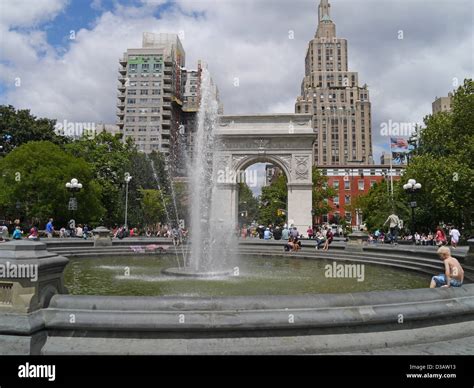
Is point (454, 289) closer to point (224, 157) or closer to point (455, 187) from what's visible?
point (455, 187)

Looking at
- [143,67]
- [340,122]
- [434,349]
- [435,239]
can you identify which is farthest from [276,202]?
[340,122]

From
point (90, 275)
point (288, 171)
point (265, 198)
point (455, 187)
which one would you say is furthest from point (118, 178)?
point (90, 275)

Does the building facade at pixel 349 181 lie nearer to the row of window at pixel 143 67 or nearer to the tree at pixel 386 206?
the tree at pixel 386 206

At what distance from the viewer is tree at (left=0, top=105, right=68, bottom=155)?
41.8 meters

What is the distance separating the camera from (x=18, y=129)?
4216cm

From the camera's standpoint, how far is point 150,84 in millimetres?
77625

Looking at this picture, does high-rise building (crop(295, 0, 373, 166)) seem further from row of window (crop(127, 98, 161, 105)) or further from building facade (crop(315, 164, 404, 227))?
row of window (crop(127, 98, 161, 105))

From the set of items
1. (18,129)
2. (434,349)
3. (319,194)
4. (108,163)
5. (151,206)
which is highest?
(18,129)

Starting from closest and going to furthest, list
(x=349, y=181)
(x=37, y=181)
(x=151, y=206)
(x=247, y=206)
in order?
(x=37, y=181), (x=151, y=206), (x=349, y=181), (x=247, y=206)

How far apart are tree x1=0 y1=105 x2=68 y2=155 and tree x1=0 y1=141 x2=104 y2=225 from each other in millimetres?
9629

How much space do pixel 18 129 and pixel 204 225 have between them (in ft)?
121

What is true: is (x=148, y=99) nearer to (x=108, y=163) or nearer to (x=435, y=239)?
(x=108, y=163)

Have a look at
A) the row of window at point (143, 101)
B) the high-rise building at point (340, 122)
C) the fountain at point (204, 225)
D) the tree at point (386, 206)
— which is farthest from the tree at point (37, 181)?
the high-rise building at point (340, 122)

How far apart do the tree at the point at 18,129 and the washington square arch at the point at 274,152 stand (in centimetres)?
1943
